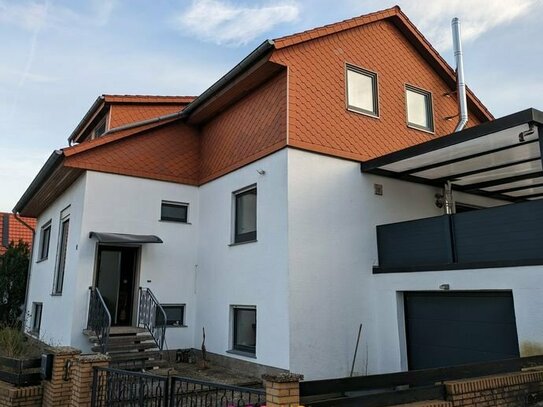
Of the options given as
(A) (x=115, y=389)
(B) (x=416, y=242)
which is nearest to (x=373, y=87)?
(B) (x=416, y=242)

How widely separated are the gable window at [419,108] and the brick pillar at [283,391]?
8.76m

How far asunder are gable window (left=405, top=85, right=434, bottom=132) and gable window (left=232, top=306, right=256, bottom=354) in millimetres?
6127

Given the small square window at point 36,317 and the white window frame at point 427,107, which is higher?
the white window frame at point 427,107

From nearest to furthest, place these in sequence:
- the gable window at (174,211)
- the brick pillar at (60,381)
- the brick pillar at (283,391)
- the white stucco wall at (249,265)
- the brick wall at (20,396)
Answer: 1. the brick pillar at (283,391)
2. the brick pillar at (60,381)
3. the brick wall at (20,396)
4. the white stucco wall at (249,265)
5. the gable window at (174,211)

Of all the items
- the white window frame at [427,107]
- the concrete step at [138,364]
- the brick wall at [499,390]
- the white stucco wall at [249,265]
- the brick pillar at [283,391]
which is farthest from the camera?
the white window frame at [427,107]

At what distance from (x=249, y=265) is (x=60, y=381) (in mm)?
4266

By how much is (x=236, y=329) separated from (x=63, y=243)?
239 inches

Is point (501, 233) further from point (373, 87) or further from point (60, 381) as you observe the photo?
point (60, 381)

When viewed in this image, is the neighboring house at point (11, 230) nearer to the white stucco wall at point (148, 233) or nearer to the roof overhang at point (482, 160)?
the white stucco wall at point (148, 233)

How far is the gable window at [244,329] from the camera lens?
936 cm

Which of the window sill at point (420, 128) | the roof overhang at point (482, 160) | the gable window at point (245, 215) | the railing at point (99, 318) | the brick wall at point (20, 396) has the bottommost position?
the brick wall at point (20, 396)

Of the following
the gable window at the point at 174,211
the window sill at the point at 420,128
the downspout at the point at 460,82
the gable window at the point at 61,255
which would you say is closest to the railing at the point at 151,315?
the gable window at the point at 174,211

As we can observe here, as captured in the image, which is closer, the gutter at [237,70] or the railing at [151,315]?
the gutter at [237,70]

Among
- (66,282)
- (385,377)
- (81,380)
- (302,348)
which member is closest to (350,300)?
(302,348)
